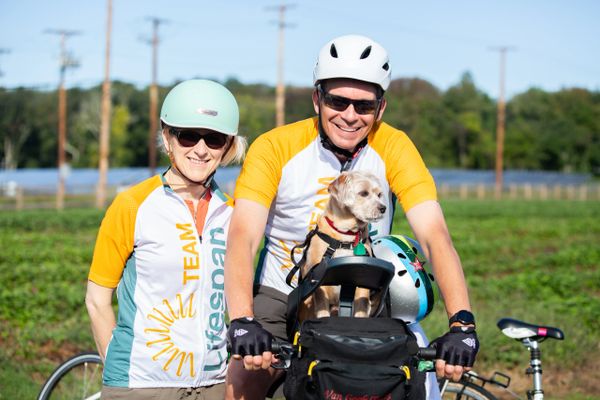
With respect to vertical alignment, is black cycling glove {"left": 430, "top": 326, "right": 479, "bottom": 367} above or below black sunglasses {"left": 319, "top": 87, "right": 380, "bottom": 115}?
below

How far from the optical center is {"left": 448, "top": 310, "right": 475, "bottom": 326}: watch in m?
3.23

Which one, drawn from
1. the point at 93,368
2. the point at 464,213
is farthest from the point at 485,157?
the point at 93,368

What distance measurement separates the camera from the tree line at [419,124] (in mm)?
88688

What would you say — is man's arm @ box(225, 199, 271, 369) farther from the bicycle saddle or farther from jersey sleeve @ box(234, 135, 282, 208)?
the bicycle saddle

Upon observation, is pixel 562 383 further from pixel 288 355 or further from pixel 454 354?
pixel 288 355

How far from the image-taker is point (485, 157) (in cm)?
10594

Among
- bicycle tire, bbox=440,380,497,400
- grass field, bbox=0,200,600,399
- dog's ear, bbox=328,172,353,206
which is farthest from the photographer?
grass field, bbox=0,200,600,399

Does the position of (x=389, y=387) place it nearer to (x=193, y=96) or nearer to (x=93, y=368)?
(x=193, y=96)

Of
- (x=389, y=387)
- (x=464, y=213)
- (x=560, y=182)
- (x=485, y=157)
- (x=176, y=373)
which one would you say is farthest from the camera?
(x=485, y=157)

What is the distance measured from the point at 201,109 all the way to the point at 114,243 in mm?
817

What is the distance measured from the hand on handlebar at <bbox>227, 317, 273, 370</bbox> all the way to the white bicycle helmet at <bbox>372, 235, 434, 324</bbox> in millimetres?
827

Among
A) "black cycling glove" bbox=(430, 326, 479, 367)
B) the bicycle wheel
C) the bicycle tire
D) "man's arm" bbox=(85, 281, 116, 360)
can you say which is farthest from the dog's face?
the bicycle wheel

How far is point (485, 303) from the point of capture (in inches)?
499

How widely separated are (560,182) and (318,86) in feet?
311
